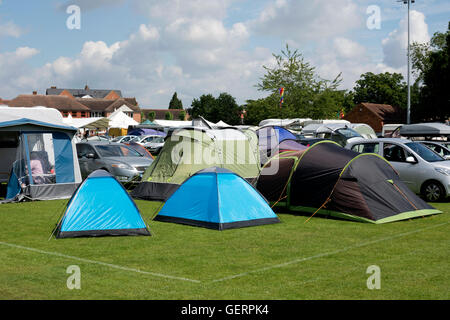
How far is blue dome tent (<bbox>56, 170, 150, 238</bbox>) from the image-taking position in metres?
A: 9.87

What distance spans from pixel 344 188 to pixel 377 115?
204ft

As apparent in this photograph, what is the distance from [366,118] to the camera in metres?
71.7

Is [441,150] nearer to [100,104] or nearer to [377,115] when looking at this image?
[377,115]

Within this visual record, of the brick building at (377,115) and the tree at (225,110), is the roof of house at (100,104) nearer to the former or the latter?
the tree at (225,110)

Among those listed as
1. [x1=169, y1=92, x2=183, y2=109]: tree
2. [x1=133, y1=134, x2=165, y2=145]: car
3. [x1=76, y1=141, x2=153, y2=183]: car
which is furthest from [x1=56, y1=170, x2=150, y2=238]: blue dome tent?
[x1=169, y1=92, x2=183, y2=109]: tree

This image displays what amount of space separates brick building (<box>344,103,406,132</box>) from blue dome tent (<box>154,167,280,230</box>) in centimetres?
6269

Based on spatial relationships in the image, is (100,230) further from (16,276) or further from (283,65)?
(283,65)

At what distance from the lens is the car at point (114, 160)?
58.9 ft

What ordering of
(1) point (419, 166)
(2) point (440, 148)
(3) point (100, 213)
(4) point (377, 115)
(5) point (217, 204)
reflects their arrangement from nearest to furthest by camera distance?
1. (3) point (100, 213)
2. (5) point (217, 204)
3. (1) point (419, 166)
4. (2) point (440, 148)
5. (4) point (377, 115)

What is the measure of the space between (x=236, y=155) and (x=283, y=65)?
4526 centimetres

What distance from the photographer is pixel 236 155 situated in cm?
1582

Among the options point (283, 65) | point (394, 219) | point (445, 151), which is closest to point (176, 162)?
point (394, 219)

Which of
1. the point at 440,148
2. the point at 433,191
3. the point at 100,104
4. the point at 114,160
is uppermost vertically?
the point at 100,104

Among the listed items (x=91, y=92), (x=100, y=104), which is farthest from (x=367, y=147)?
(x=91, y=92)
